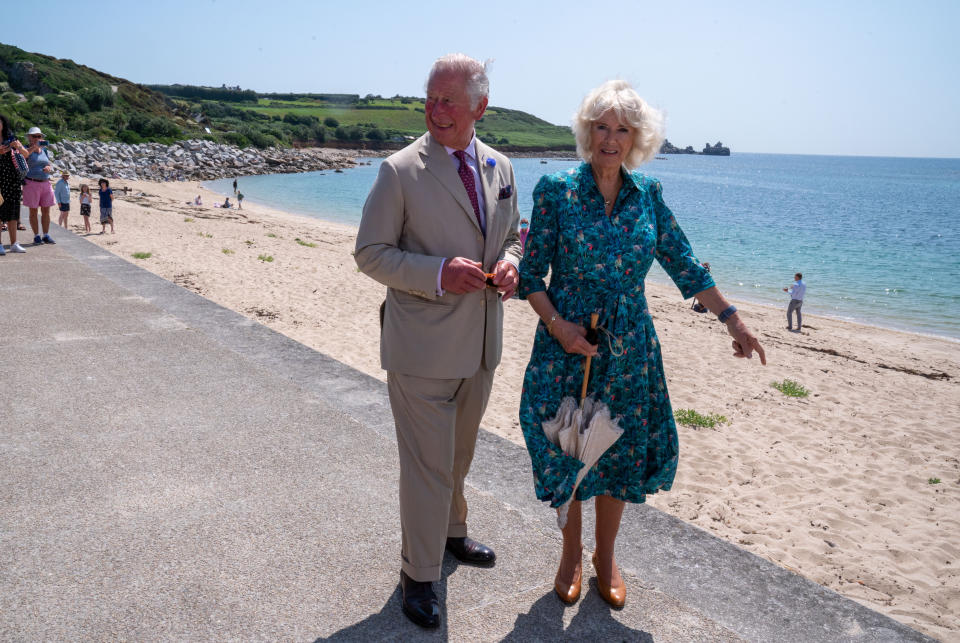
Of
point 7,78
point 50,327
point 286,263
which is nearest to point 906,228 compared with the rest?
point 286,263

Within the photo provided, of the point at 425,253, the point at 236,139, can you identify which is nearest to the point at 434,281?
the point at 425,253

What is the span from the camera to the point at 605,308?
2617mm

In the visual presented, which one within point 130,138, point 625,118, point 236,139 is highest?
point 236,139

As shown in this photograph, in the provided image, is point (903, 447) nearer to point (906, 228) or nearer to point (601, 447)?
point (601, 447)

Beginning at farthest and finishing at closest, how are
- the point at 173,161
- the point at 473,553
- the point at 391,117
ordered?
the point at 391,117, the point at 173,161, the point at 473,553

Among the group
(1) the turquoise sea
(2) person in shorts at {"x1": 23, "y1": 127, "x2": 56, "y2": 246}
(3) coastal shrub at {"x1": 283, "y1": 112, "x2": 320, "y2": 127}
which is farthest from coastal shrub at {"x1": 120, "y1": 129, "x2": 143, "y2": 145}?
(3) coastal shrub at {"x1": 283, "y1": 112, "x2": 320, "y2": 127}

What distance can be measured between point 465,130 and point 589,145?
18.4 inches

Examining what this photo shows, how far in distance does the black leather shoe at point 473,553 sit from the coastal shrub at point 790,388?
22.3 feet

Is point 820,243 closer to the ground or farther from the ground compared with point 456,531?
closer to the ground

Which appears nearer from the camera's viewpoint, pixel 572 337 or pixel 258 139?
pixel 572 337

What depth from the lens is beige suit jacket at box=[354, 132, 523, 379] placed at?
2465mm

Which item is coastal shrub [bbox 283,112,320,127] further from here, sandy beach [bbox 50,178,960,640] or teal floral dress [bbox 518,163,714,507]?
teal floral dress [bbox 518,163,714,507]

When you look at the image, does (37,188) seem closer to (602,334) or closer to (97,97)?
(602,334)

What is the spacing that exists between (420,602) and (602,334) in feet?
3.81
